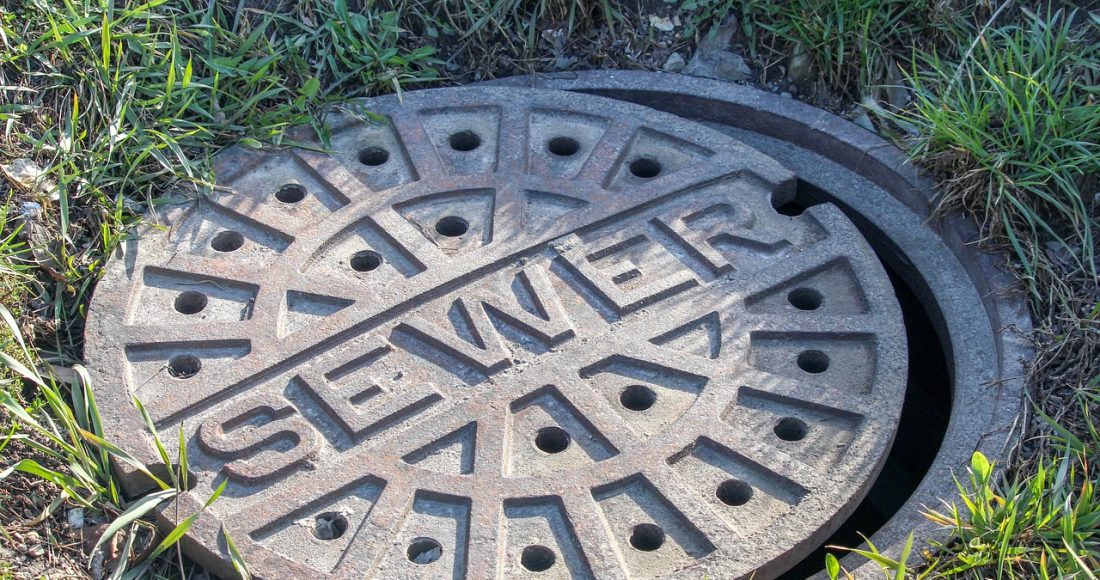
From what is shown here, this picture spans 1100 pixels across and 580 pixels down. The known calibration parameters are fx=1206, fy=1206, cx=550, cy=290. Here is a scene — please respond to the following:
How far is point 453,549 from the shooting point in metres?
2.16

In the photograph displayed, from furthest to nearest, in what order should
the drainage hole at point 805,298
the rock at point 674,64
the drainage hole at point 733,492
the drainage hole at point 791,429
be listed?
the rock at point 674,64 → the drainage hole at point 805,298 → the drainage hole at point 791,429 → the drainage hole at point 733,492

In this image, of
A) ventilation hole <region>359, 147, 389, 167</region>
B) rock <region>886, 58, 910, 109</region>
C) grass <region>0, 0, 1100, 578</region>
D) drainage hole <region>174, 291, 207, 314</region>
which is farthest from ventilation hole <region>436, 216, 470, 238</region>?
rock <region>886, 58, 910, 109</region>

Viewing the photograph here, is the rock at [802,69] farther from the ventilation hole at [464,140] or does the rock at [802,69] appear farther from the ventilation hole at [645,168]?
the ventilation hole at [464,140]

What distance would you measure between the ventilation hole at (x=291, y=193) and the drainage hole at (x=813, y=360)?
3.98ft

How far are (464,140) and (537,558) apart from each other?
122 centimetres

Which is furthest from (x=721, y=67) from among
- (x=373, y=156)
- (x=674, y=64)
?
(x=373, y=156)

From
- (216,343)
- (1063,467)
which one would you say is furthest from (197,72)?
(1063,467)

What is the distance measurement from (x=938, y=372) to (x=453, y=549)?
4.54 ft

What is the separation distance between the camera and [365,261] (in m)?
2.71

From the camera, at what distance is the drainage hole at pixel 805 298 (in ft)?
Answer: 8.68

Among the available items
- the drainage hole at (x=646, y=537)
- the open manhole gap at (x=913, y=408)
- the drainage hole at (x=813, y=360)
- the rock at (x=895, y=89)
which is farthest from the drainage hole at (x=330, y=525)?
the rock at (x=895, y=89)

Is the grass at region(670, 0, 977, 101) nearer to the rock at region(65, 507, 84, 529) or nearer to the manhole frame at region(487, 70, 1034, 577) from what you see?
the manhole frame at region(487, 70, 1034, 577)

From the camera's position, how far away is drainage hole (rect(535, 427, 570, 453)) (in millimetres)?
2359

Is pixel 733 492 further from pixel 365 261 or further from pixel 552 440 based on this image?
pixel 365 261
